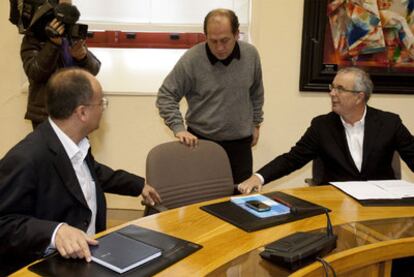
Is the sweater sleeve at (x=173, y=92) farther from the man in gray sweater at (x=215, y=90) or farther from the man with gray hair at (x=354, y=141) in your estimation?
the man with gray hair at (x=354, y=141)

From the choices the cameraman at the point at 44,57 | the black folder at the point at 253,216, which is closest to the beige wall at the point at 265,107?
the cameraman at the point at 44,57

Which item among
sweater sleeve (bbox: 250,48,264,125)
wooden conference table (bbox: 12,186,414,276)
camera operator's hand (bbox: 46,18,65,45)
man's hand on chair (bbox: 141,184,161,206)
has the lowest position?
man's hand on chair (bbox: 141,184,161,206)

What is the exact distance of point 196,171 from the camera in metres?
2.26

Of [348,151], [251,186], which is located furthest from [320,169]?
[251,186]

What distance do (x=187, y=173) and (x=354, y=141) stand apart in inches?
34.8

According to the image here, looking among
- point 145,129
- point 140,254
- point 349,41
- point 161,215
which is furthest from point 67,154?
point 349,41

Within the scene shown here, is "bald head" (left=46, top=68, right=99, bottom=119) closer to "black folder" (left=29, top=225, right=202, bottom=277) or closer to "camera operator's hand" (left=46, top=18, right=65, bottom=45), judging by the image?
"black folder" (left=29, top=225, right=202, bottom=277)

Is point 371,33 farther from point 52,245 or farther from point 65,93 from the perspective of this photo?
point 52,245

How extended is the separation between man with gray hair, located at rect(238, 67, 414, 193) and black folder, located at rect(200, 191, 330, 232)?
50cm

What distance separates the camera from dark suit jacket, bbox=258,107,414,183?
2.29 m

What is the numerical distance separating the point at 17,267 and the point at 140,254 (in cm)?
48

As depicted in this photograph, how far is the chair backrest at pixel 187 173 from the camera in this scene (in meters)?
2.14

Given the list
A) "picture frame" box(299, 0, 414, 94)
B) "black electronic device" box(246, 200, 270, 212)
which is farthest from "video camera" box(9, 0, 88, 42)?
"picture frame" box(299, 0, 414, 94)

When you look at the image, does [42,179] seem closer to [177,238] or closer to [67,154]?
[67,154]
